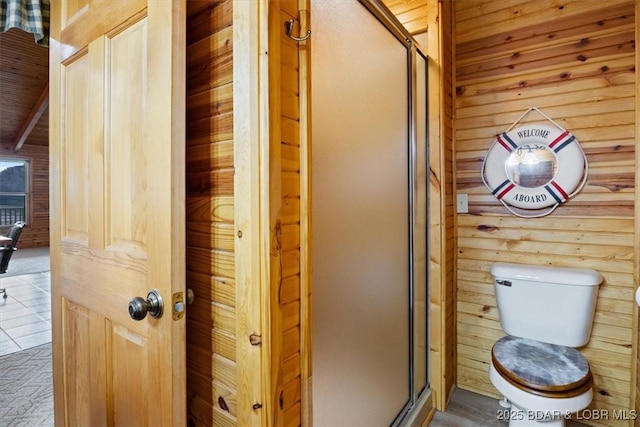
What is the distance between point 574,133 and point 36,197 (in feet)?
32.9

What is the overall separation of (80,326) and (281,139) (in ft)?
3.19

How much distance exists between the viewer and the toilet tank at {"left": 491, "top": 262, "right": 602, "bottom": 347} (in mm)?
1616

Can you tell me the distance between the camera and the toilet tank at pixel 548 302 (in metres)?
1.62

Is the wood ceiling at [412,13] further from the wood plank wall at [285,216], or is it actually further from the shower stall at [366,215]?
the wood plank wall at [285,216]

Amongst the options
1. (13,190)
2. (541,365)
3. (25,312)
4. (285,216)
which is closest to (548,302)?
(541,365)

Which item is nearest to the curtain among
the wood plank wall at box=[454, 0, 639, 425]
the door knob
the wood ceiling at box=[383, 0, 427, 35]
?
the door knob

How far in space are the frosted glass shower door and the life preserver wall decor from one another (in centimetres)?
67

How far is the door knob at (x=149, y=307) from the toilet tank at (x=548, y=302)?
5.60 feet

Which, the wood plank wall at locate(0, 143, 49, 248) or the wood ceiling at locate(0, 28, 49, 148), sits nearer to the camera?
the wood ceiling at locate(0, 28, 49, 148)

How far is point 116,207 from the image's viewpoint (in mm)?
967

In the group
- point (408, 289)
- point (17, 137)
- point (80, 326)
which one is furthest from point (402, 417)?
point (17, 137)

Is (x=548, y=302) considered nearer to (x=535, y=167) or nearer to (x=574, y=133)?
(x=535, y=167)

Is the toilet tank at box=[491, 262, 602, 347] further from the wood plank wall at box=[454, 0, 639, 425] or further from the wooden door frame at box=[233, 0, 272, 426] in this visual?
the wooden door frame at box=[233, 0, 272, 426]

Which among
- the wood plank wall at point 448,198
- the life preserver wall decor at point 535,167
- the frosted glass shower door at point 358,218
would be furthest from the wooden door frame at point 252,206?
the life preserver wall decor at point 535,167
